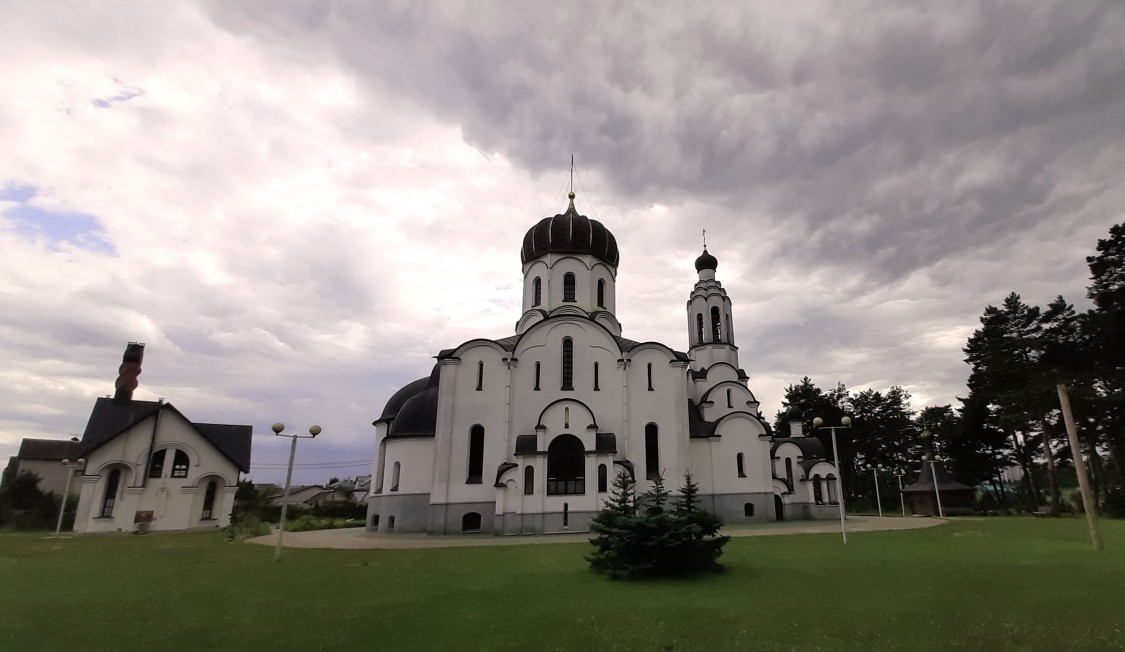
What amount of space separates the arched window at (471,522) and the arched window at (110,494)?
19474mm

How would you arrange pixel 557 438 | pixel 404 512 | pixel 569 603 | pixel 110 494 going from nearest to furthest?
pixel 569 603 → pixel 557 438 → pixel 404 512 → pixel 110 494

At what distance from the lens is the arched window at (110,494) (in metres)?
30.5

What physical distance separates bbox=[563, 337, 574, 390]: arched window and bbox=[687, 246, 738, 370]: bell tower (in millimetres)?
11091

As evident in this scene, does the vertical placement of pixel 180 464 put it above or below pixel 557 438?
below

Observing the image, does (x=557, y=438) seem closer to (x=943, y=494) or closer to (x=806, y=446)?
(x=806, y=446)

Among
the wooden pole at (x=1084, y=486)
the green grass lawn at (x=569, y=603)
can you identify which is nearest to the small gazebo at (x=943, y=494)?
the wooden pole at (x=1084, y=486)

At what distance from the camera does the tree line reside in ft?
98.9

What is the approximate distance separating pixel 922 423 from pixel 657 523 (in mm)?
48298

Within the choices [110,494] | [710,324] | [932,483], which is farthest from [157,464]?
[932,483]

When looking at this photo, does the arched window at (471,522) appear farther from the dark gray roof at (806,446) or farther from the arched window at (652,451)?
the dark gray roof at (806,446)

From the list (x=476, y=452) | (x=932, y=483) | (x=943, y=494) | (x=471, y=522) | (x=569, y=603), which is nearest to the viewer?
(x=569, y=603)

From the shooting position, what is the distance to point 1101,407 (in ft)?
103

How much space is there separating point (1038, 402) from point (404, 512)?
35762 mm

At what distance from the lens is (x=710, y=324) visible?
37844 mm
